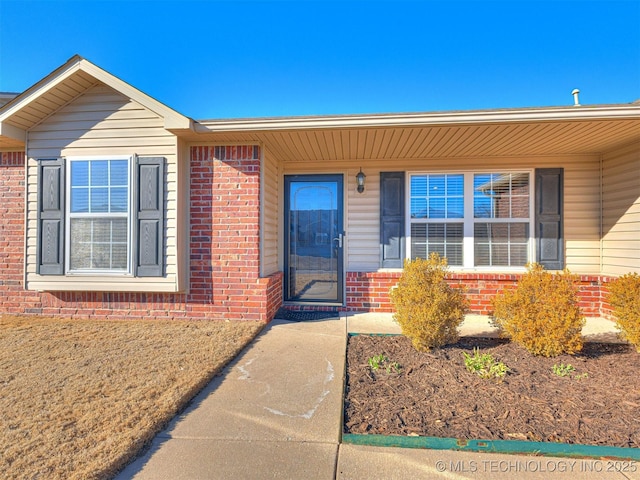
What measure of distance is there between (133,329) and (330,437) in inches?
125

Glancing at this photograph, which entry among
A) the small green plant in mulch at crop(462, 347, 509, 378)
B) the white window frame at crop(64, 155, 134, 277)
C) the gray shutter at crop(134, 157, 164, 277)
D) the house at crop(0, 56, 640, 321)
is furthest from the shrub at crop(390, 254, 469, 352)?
the white window frame at crop(64, 155, 134, 277)

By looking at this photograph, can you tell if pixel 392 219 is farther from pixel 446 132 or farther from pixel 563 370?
pixel 563 370

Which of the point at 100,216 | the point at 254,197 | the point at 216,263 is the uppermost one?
the point at 254,197

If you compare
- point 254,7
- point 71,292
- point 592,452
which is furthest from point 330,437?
point 254,7

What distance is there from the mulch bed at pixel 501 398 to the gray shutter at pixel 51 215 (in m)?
4.08

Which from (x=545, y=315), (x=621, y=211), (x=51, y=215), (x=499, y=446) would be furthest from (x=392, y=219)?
(x=51, y=215)

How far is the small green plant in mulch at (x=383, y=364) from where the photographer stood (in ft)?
9.61

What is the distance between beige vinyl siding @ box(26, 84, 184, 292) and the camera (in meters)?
4.21

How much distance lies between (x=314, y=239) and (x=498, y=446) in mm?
3960

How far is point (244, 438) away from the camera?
1.97m

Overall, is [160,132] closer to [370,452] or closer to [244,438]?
[244,438]

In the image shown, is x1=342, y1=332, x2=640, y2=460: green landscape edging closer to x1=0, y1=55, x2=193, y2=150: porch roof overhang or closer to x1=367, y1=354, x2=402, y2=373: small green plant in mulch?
x1=367, y1=354, x2=402, y2=373: small green plant in mulch

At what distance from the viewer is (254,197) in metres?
4.38

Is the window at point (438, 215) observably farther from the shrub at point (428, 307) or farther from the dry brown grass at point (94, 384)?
the dry brown grass at point (94, 384)
